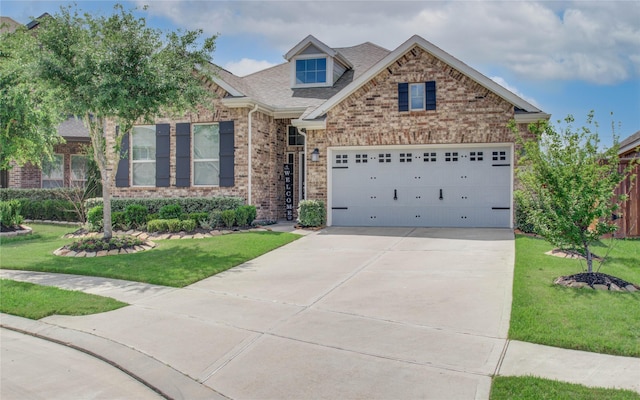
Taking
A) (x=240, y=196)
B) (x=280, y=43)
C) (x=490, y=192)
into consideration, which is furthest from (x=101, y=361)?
(x=280, y=43)

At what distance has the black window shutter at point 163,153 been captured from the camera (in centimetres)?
1655

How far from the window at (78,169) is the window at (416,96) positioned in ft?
43.9

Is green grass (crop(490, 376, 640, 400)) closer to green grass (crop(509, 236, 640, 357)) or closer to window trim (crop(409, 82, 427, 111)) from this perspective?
green grass (crop(509, 236, 640, 357))

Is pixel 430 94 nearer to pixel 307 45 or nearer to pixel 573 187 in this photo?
pixel 307 45

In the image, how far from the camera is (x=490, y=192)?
14570 millimetres

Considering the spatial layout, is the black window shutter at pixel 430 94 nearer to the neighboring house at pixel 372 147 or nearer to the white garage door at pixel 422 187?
the neighboring house at pixel 372 147

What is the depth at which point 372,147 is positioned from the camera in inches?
602

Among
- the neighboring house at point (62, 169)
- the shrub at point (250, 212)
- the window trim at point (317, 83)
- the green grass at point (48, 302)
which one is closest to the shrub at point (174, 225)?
the shrub at point (250, 212)

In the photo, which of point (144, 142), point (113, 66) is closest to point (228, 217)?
point (144, 142)

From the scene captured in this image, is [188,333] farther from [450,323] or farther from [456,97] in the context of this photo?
[456,97]

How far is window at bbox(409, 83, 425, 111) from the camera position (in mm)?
14711

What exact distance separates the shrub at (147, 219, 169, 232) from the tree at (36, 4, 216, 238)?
7.24ft

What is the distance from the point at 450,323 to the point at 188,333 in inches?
118

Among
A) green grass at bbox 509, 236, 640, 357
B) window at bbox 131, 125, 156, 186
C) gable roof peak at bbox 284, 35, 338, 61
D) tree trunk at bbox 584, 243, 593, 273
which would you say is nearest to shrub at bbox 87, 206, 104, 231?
window at bbox 131, 125, 156, 186
